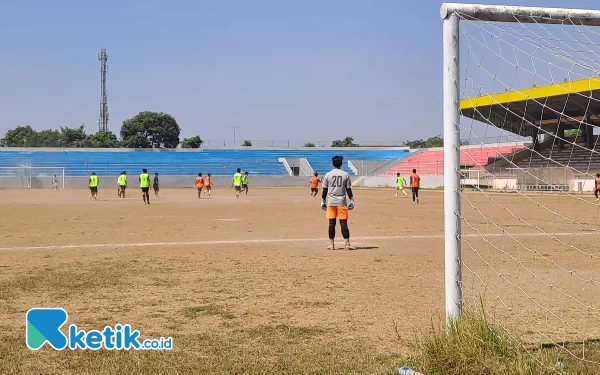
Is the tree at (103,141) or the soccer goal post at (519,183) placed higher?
the tree at (103,141)

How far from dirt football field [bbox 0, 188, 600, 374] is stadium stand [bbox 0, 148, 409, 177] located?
5497 cm

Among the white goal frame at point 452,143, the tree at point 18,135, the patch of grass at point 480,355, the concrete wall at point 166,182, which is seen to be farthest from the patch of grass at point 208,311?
the tree at point 18,135

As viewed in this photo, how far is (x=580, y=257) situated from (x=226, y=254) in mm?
5657

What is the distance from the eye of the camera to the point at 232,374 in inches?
182

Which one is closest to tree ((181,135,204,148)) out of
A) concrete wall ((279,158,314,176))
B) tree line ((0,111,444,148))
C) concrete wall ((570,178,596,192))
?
tree line ((0,111,444,148))

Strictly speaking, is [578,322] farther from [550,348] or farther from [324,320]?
[324,320]

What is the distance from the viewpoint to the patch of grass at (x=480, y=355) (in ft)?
14.8

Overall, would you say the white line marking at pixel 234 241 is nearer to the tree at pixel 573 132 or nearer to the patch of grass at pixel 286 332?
the tree at pixel 573 132

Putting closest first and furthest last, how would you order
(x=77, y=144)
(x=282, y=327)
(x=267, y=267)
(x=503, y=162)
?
(x=282, y=327), (x=503, y=162), (x=267, y=267), (x=77, y=144)

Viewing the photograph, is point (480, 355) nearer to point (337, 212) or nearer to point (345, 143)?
point (337, 212)

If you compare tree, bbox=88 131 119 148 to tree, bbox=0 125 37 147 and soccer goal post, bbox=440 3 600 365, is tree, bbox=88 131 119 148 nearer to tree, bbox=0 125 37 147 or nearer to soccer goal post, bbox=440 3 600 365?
tree, bbox=0 125 37 147

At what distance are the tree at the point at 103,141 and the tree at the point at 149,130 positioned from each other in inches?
62.9

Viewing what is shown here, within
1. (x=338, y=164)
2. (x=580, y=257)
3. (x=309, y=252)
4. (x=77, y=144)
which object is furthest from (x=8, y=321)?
(x=77, y=144)

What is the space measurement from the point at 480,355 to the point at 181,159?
72853mm
